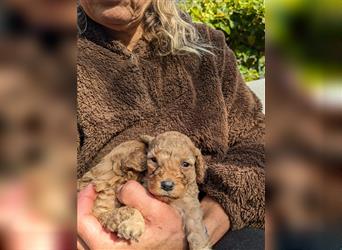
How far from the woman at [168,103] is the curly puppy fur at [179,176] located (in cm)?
3

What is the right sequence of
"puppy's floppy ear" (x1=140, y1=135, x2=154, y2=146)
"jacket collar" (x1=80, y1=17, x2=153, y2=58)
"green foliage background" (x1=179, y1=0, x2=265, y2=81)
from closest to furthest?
"puppy's floppy ear" (x1=140, y1=135, x2=154, y2=146) → "jacket collar" (x1=80, y1=17, x2=153, y2=58) → "green foliage background" (x1=179, y1=0, x2=265, y2=81)

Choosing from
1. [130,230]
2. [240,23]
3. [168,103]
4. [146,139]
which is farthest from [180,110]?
[240,23]

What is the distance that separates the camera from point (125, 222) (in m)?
1.29

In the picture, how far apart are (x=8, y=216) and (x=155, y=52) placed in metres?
0.91

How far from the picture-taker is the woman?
1.42m

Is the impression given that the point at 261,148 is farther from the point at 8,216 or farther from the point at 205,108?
the point at 8,216

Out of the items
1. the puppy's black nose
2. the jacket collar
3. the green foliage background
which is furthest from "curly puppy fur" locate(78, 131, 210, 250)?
the green foliage background

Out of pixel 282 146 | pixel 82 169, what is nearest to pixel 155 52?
pixel 82 169

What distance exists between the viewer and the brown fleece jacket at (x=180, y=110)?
1.45 meters

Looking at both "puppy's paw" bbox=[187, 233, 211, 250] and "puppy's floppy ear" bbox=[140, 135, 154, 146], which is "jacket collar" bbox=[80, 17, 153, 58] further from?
"puppy's paw" bbox=[187, 233, 211, 250]

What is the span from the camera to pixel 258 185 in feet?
4.76

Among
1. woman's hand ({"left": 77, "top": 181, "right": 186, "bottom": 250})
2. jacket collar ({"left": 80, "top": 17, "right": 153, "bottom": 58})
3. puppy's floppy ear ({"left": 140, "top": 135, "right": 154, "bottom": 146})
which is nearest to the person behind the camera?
woman's hand ({"left": 77, "top": 181, "right": 186, "bottom": 250})

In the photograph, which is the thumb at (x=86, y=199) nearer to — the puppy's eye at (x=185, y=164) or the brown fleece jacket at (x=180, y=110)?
the brown fleece jacket at (x=180, y=110)

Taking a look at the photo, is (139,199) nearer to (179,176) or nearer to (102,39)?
(179,176)
